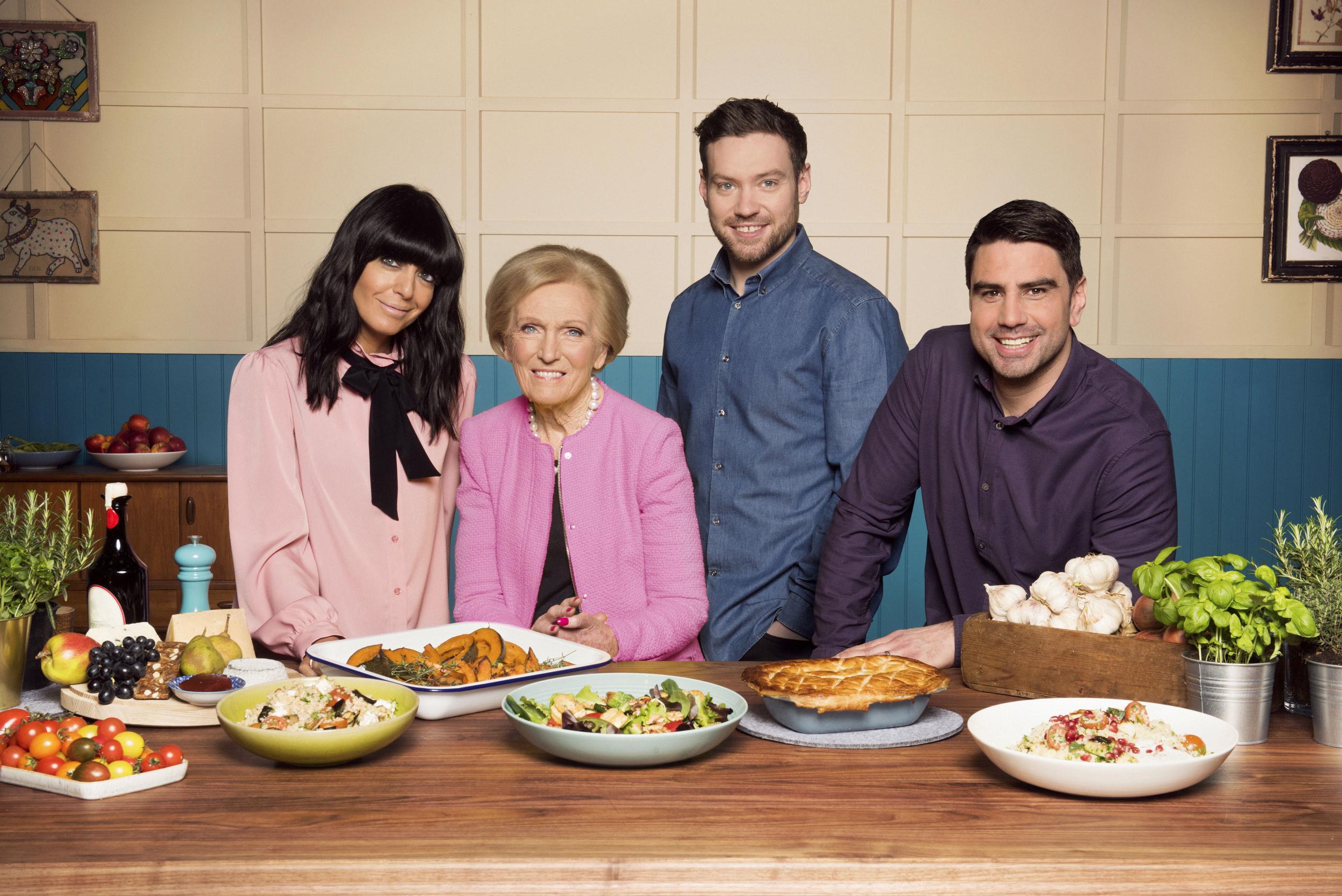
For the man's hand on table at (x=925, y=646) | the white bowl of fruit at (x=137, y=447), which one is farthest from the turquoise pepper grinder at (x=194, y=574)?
the white bowl of fruit at (x=137, y=447)

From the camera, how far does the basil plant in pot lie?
1.50m

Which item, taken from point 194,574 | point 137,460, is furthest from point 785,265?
point 137,460

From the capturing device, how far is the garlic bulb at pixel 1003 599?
1.83 metres

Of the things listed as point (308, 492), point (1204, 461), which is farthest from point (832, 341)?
point (1204, 461)

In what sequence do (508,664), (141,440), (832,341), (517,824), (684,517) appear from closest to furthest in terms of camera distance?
1. (517,824)
2. (508,664)
3. (684,517)
4. (832,341)
5. (141,440)

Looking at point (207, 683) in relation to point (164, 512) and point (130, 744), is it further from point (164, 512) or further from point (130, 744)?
point (164, 512)

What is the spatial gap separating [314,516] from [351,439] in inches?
6.8

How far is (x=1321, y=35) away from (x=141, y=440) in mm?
5718

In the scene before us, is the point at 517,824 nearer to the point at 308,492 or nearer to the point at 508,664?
the point at 508,664

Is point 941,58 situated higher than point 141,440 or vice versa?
point 941,58

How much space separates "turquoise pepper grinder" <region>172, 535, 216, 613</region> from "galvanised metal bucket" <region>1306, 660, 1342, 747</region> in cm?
163

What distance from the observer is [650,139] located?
5363mm

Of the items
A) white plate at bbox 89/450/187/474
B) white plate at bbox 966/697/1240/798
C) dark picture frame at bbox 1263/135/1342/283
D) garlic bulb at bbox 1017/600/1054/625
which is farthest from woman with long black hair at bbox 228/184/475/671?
dark picture frame at bbox 1263/135/1342/283

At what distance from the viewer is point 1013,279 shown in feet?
7.64
